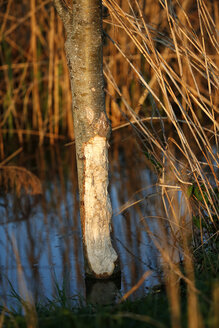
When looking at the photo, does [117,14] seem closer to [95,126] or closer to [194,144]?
[95,126]

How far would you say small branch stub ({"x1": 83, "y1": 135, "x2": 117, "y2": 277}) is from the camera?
2.09 metres

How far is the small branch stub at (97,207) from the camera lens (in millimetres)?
2086

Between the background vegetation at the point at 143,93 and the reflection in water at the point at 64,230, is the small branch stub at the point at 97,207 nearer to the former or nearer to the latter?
the reflection in water at the point at 64,230

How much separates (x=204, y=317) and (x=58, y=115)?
343cm

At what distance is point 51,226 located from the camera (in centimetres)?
295

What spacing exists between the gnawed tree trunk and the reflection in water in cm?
12

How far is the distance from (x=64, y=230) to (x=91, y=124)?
99 cm

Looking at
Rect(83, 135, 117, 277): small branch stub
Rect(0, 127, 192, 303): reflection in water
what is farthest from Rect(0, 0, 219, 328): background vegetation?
Rect(83, 135, 117, 277): small branch stub

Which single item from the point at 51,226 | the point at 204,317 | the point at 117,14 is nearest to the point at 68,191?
the point at 51,226

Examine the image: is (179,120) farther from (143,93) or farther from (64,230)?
(64,230)

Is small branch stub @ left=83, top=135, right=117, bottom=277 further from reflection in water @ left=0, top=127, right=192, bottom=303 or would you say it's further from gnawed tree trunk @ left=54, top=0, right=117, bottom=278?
reflection in water @ left=0, top=127, right=192, bottom=303

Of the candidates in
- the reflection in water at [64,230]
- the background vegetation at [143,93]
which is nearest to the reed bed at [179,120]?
the background vegetation at [143,93]

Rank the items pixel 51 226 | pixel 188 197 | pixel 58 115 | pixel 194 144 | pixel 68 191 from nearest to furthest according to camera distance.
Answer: pixel 188 197 < pixel 194 144 < pixel 51 226 < pixel 68 191 < pixel 58 115

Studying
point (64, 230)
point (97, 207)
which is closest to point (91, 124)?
point (97, 207)
